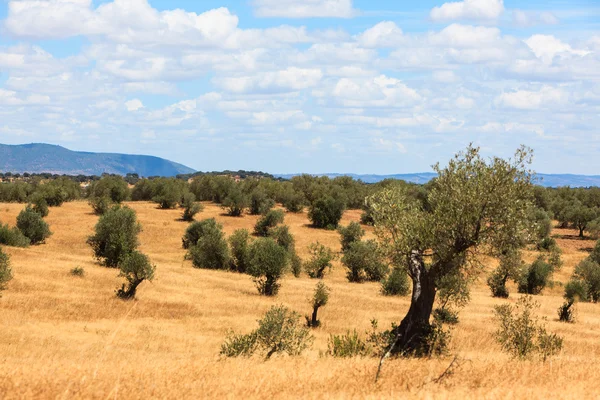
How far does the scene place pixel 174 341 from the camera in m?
30.9

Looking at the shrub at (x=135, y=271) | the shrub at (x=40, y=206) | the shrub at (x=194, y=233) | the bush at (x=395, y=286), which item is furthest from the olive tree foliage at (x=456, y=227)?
the shrub at (x=40, y=206)

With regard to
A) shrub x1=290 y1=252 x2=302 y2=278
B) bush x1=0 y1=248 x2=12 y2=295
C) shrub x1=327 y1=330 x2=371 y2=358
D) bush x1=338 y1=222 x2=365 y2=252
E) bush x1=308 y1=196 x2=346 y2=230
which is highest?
bush x1=308 y1=196 x2=346 y2=230

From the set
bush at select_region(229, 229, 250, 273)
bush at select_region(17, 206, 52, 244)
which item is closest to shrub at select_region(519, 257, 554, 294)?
bush at select_region(229, 229, 250, 273)

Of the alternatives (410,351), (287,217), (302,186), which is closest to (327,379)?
(410,351)

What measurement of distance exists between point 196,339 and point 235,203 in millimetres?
77009

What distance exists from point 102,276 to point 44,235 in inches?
1183

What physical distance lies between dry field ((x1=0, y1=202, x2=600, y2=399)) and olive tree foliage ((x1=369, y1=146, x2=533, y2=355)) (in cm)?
249

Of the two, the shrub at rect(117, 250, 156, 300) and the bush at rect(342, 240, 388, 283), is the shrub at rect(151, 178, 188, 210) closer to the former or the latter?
the bush at rect(342, 240, 388, 283)

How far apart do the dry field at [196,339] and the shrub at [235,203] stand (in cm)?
1313

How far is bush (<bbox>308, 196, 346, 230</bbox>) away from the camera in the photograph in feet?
343

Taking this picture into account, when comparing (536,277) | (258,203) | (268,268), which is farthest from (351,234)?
(268,268)

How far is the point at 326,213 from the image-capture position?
10494cm

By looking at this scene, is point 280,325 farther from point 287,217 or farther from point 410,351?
point 287,217

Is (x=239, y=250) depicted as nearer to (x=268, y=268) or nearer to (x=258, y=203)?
Result: (x=268, y=268)
